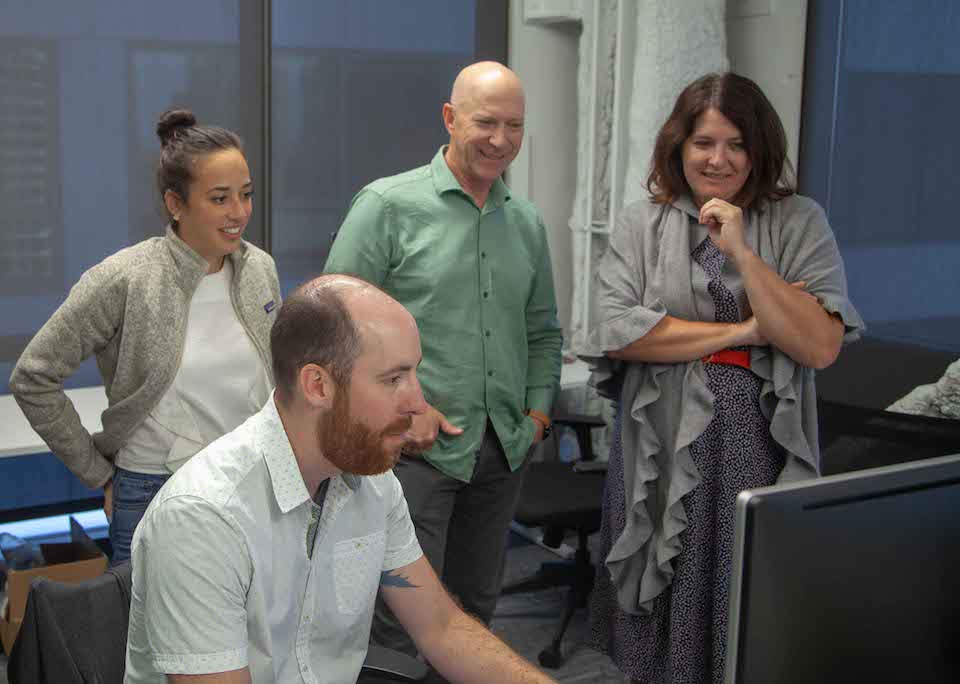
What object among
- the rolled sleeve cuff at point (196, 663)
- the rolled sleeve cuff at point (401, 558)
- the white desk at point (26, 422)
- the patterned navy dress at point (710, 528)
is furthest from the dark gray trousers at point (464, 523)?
the white desk at point (26, 422)

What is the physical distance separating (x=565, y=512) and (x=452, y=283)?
1138 mm

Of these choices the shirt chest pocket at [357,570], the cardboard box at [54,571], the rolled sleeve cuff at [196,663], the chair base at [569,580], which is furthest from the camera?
the chair base at [569,580]

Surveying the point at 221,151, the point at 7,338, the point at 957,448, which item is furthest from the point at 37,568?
the point at 957,448

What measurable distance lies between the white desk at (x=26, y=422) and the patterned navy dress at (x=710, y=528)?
1.58m

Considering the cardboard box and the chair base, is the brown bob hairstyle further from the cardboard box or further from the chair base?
the cardboard box

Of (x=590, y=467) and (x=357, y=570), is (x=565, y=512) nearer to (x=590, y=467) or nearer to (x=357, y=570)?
(x=590, y=467)

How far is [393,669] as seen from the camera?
1.72m

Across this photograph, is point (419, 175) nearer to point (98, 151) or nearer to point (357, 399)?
point (357, 399)

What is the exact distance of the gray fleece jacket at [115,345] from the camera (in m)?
2.21

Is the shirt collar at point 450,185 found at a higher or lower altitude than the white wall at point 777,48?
lower

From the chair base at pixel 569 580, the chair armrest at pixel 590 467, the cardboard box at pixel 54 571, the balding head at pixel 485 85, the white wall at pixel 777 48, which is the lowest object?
the chair base at pixel 569 580

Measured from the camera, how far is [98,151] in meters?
3.70

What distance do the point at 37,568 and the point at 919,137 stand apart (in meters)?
2.86

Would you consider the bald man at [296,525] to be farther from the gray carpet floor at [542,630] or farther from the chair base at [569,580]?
the chair base at [569,580]
